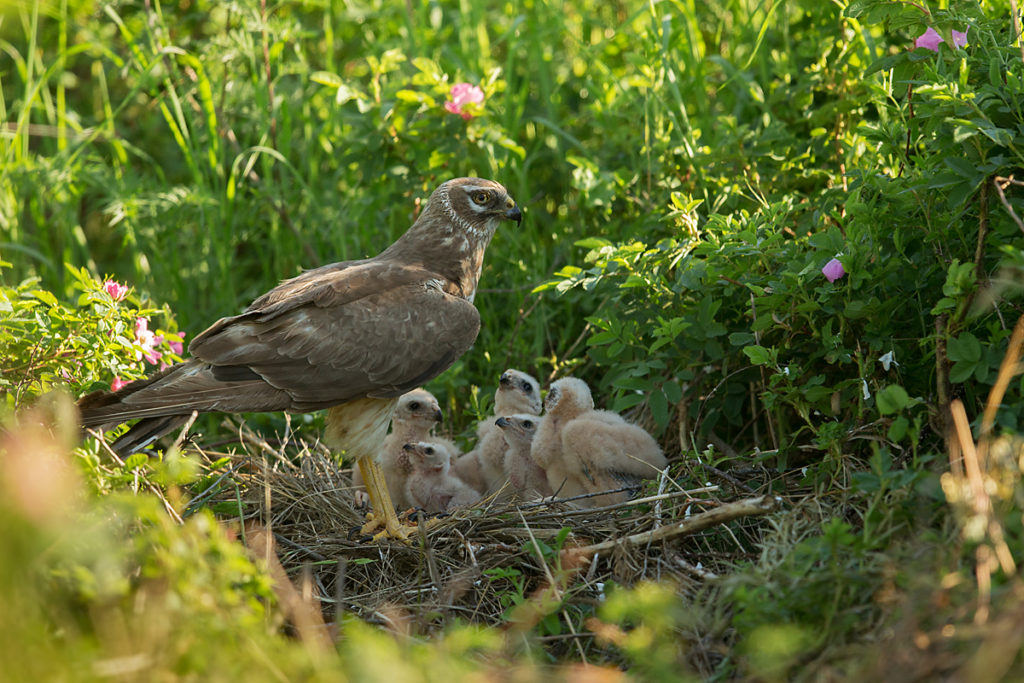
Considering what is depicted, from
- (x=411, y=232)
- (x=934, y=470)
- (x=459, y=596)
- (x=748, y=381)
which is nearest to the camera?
(x=934, y=470)

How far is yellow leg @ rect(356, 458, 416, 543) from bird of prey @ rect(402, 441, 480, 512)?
24 centimetres

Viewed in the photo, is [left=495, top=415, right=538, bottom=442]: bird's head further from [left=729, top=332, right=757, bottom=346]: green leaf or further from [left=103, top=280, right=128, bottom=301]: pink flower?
[left=103, top=280, right=128, bottom=301]: pink flower

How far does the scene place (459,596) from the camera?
3.31 meters

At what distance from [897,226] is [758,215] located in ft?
1.92

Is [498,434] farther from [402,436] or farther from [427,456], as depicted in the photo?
[402,436]

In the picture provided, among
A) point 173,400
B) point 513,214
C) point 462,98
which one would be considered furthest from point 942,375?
point 462,98

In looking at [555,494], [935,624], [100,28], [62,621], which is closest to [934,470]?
[935,624]

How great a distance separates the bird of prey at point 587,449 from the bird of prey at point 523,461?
0.06m

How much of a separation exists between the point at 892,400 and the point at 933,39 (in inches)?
60.9

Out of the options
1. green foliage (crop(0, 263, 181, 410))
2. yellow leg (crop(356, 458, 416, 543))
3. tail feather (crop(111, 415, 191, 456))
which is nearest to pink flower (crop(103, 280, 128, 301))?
green foliage (crop(0, 263, 181, 410))

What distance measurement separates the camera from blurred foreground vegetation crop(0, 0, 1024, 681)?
2.32 metres

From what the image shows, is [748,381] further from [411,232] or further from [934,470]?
[411,232]

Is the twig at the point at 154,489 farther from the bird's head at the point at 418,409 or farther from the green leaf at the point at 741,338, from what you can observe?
the green leaf at the point at 741,338

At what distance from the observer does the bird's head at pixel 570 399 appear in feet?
14.2
